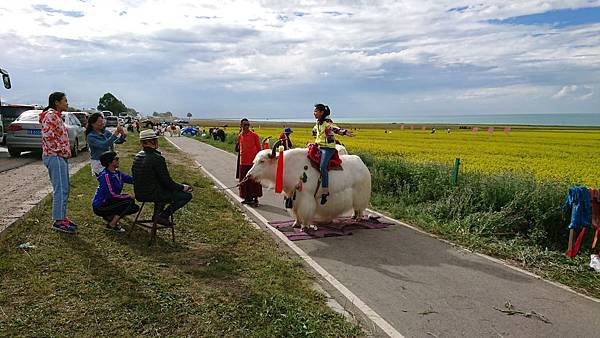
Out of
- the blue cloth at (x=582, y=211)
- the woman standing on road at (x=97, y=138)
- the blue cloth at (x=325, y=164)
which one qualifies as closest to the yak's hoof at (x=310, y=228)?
the blue cloth at (x=325, y=164)

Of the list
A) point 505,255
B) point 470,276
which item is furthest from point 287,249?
point 505,255

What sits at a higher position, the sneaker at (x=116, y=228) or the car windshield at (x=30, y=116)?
the car windshield at (x=30, y=116)

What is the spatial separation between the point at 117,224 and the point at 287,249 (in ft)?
8.72

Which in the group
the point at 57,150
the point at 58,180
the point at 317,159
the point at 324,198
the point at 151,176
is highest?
the point at 57,150

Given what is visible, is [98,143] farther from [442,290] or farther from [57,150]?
[442,290]

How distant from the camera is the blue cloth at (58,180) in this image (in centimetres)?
693

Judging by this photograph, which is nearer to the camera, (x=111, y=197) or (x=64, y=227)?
(x=64, y=227)

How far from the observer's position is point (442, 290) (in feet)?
18.2

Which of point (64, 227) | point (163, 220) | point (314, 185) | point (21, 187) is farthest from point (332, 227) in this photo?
point (21, 187)

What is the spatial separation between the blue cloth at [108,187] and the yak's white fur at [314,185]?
2.25m

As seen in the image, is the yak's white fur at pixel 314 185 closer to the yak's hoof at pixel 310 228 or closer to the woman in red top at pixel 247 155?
the yak's hoof at pixel 310 228

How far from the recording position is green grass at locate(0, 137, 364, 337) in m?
4.32

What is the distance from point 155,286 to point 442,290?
3.14 m

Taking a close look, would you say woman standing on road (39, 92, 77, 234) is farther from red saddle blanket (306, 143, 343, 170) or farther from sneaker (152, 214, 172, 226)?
red saddle blanket (306, 143, 343, 170)
